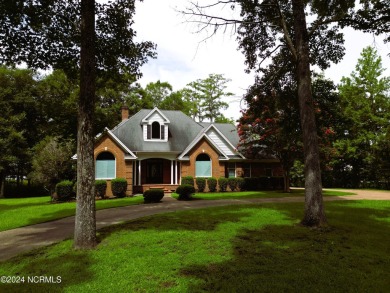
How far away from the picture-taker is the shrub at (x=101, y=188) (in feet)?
65.7

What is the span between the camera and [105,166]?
21.8m

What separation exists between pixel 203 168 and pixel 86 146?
59.7ft

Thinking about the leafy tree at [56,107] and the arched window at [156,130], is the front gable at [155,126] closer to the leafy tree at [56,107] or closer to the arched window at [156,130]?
the arched window at [156,130]

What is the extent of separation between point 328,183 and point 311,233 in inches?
1239

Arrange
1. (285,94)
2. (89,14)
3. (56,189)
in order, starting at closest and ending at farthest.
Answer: (89,14), (285,94), (56,189)

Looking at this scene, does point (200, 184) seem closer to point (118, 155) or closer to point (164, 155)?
point (164, 155)

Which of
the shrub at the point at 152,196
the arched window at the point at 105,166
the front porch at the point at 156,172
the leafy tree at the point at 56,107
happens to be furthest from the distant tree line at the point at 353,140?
the leafy tree at the point at 56,107

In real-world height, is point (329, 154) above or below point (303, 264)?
above

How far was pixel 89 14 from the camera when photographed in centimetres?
737

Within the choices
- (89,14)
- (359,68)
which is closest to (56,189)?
(89,14)

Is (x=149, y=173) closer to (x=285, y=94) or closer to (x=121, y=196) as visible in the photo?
(x=121, y=196)

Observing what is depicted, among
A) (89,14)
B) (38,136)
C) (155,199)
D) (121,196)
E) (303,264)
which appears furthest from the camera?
(38,136)

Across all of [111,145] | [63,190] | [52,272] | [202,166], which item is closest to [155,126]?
[111,145]

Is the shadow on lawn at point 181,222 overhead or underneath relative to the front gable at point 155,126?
underneath
